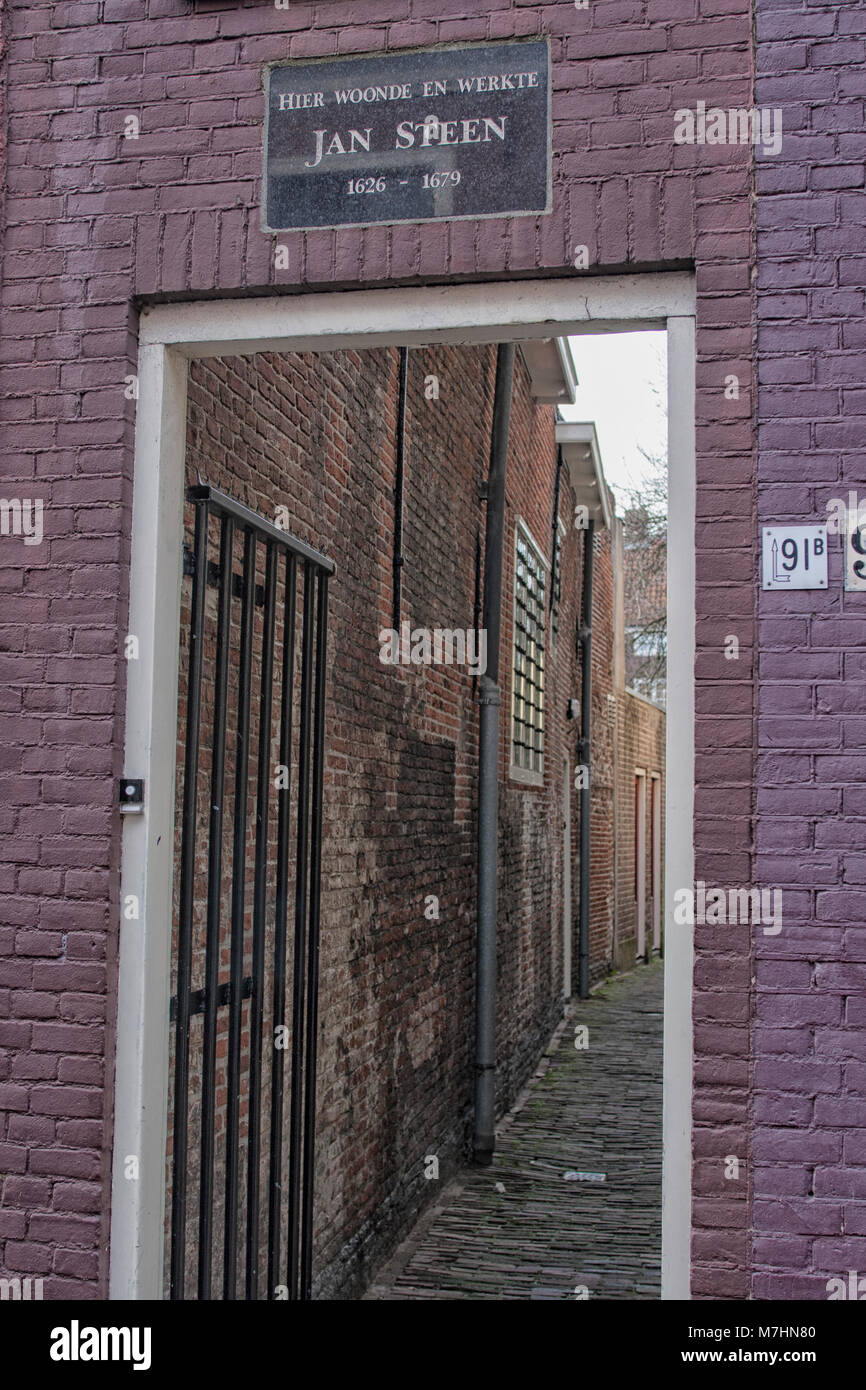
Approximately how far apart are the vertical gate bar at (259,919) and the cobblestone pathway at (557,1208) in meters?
2.02

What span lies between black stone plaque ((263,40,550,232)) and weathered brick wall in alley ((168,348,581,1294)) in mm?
869

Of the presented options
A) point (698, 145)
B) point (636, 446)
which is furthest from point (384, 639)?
point (636, 446)

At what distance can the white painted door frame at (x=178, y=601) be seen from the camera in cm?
320

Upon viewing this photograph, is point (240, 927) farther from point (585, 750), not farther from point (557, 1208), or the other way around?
point (585, 750)

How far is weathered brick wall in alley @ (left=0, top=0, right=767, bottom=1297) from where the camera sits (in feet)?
10.3

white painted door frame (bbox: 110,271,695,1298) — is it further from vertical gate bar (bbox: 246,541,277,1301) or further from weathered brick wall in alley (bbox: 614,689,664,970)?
weathered brick wall in alley (bbox: 614,689,664,970)

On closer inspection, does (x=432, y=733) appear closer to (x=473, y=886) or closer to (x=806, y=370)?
(x=473, y=886)

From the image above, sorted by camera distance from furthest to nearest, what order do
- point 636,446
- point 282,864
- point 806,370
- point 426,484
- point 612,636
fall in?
point 636,446 → point 612,636 → point 426,484 → point 282,864 → point 806,370

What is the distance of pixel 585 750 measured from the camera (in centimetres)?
1584

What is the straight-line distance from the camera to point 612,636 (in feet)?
63.9

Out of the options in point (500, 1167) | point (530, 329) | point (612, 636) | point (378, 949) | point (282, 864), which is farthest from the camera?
point (612, 636)

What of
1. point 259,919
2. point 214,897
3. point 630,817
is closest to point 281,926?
point 259,919

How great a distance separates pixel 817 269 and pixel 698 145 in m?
0.43

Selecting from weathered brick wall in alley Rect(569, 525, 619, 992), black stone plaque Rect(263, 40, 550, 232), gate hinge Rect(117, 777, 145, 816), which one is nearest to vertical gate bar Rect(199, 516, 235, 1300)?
gate hinge Rect(117, 777, 145, 816)
